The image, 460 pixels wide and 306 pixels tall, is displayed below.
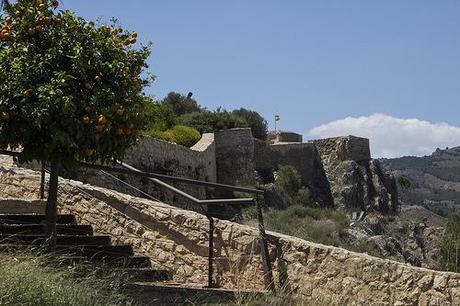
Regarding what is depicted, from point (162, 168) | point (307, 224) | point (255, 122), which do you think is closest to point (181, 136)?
point (162, 168)

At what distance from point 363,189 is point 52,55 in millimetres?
40300

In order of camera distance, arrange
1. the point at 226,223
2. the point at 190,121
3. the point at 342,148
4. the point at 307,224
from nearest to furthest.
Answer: the point at 226,223 → the point at 307,224 → the point at 190,121 → the point at 342,148

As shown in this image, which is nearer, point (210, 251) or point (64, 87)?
point (64, 87)

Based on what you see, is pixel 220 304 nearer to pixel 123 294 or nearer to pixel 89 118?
pixel 123 294

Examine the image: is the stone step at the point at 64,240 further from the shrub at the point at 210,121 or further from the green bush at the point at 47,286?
the shrub at the point at 210,121

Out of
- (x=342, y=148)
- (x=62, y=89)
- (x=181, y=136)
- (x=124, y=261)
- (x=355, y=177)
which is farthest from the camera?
(x=342, y=148)

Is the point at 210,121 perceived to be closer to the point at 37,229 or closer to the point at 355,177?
the point at 355,177

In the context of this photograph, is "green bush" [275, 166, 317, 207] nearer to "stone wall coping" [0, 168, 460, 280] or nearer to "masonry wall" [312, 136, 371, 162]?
Answer: "masonry wall" [312, 136, 371, 162]

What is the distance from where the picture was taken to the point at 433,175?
12531 centimetres

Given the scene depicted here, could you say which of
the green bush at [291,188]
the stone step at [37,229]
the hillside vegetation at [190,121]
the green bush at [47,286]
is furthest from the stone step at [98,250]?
the green bush at [291,188]

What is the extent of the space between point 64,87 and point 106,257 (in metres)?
2.63

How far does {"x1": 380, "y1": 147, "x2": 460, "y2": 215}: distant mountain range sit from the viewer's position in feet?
332

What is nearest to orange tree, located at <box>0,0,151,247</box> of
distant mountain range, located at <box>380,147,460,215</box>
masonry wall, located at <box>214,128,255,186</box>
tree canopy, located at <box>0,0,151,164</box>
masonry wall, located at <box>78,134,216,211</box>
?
tree canopy, located at <box>0,0,151,164</box>

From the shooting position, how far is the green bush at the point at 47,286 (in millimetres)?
5141
